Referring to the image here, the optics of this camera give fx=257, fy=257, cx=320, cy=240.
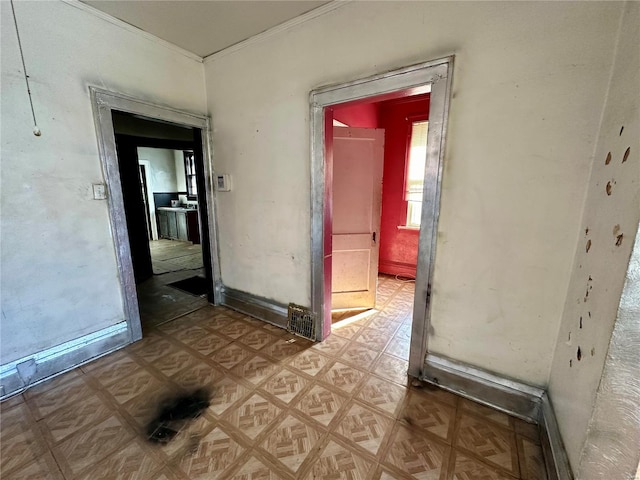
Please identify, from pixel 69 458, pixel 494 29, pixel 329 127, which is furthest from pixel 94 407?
pixel 494 29

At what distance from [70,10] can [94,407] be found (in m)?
2.79

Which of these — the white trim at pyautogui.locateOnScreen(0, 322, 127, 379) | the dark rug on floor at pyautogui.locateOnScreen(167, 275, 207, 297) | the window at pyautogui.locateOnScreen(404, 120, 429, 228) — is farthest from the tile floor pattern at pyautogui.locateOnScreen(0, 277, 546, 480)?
the window at pyautogui.locateOnScreen(404, 120, 429, 228)

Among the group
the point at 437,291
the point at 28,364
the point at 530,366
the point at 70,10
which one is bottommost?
the point at 28,364

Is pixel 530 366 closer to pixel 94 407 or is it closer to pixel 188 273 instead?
pixel 94 407

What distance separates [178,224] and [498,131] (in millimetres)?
7308

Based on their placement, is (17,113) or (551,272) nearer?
(551,272)

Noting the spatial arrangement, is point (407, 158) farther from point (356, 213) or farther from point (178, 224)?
point (178, 224)

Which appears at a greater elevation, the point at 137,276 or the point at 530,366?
the point at 530,366

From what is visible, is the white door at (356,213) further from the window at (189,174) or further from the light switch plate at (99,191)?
the window at (189,174)

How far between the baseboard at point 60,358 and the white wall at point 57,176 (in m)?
0.06

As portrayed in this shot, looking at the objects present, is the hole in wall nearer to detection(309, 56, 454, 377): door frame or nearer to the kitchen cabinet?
detection(309, 56, 454, 377): door frame

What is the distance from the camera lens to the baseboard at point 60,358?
1.79 meters

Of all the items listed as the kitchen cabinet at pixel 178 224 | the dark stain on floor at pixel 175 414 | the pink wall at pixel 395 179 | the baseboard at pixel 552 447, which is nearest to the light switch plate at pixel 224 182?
the dark stain on floor at pixel 175 414

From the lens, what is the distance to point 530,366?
157 centimetres
